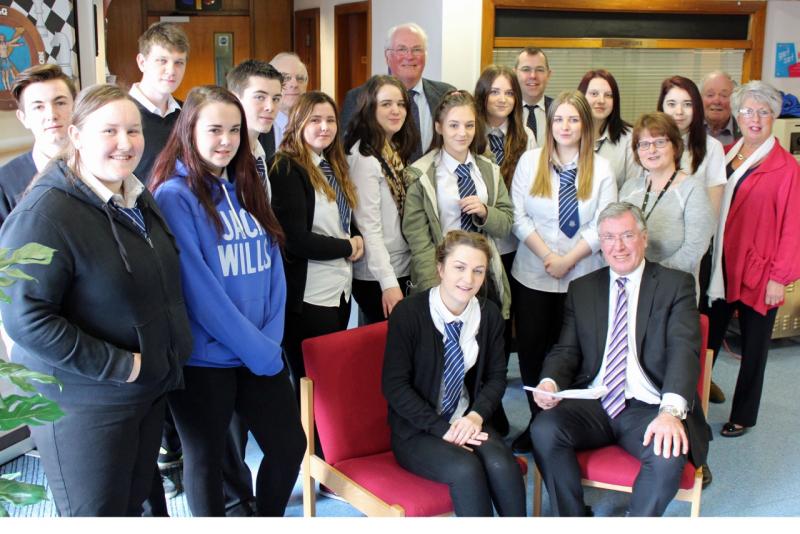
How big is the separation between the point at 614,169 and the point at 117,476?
239cm

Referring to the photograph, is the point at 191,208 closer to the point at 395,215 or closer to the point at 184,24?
the point at 395,215

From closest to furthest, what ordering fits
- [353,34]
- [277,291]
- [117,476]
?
[117,476] → [277,291] → [353,34]

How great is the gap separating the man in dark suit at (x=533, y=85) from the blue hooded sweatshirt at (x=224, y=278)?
189 centimetres

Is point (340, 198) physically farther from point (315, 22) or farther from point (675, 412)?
point (315, 22)

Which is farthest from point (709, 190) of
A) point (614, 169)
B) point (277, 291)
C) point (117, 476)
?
point (117, 476)

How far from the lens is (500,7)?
5.30m

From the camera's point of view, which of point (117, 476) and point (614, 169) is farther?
point (614, 169)

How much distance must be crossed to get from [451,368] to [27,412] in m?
1.45

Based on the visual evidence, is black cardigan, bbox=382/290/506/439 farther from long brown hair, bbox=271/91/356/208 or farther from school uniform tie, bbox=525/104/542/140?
school uniform tie, bbox=525/104/542/140

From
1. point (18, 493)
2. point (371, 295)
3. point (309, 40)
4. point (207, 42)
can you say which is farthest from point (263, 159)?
point (207, 42)

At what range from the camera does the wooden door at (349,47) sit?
7.22m

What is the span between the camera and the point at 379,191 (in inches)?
125

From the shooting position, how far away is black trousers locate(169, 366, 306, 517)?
2.41 m

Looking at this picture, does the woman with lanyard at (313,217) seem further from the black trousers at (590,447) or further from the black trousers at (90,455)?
the black trousers at (90,455)
